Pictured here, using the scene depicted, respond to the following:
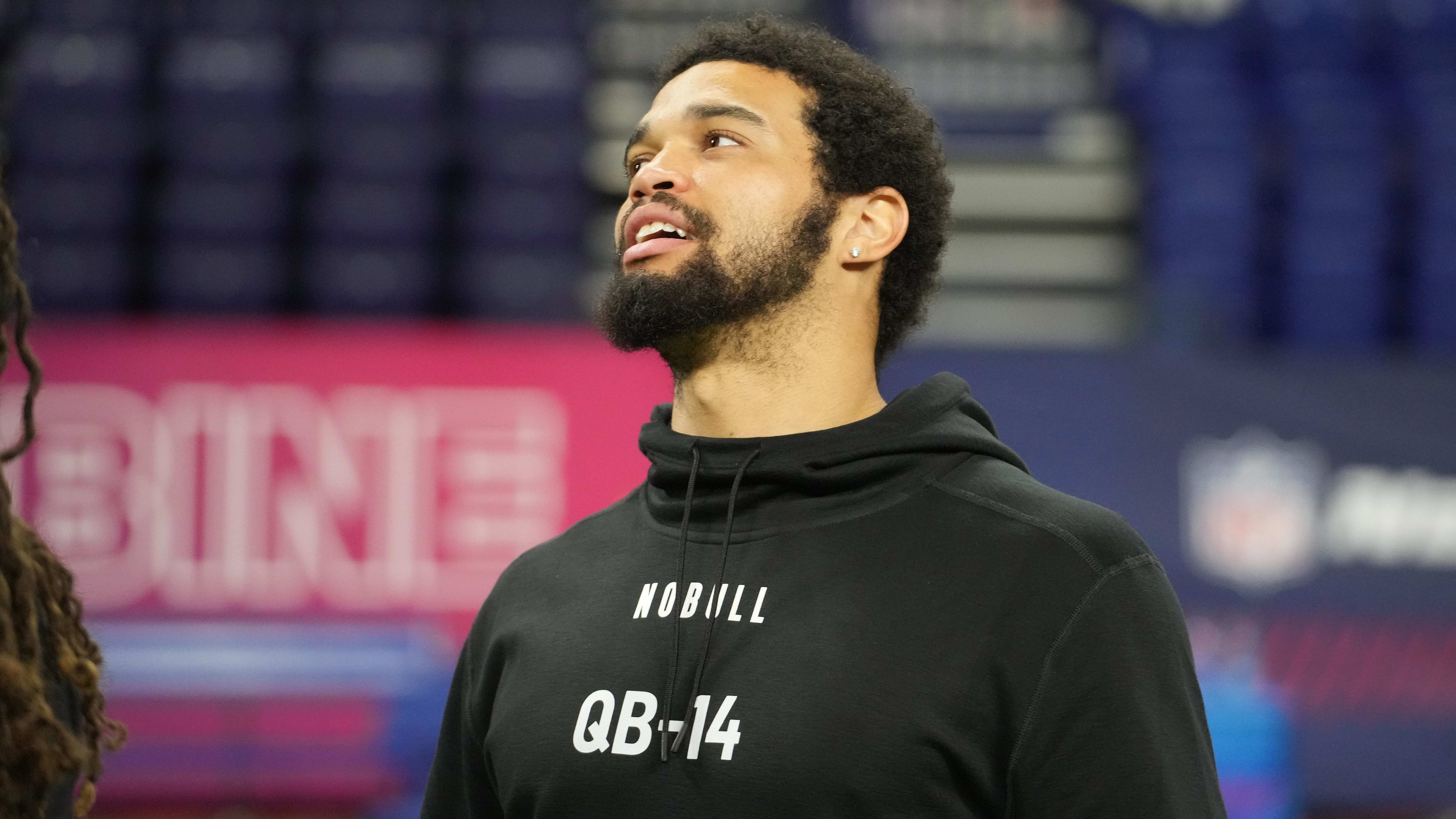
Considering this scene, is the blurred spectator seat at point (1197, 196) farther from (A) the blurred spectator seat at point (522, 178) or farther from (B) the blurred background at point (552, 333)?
(A) the blurred spectator seat at point (522, 178)

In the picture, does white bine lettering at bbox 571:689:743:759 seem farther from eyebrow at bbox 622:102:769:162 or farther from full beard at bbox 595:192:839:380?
eyebrow at bbox 622:102:769:162

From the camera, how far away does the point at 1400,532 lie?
3883 millimetres

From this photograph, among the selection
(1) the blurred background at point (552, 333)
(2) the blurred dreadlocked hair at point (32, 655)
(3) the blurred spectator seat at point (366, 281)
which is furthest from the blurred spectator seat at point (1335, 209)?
(2) the blurred dreadlocked hair at point (32, 655)

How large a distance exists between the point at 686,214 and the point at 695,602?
0.41m

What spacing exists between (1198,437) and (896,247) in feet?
8.40

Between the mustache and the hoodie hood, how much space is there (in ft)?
0.69

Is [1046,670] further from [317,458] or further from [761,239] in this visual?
[317,458]

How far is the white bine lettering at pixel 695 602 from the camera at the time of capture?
1307 millimetres

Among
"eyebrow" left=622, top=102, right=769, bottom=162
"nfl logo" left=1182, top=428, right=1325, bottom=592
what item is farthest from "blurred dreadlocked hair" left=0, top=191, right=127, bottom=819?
"nfl logo" left=1182, top=428, right=1325, bottom=592

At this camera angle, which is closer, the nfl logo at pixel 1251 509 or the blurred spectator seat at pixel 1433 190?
the nfl logo at pixel 1251 509

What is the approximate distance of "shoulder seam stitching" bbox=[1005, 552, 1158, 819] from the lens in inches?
46.2

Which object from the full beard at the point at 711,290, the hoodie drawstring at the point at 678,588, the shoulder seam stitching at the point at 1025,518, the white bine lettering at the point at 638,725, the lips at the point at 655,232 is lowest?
the white bine lettering at the point at 638,725

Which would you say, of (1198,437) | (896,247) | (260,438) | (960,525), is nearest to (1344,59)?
(1198,437)

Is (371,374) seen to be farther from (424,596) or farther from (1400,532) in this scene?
(1400,532)
